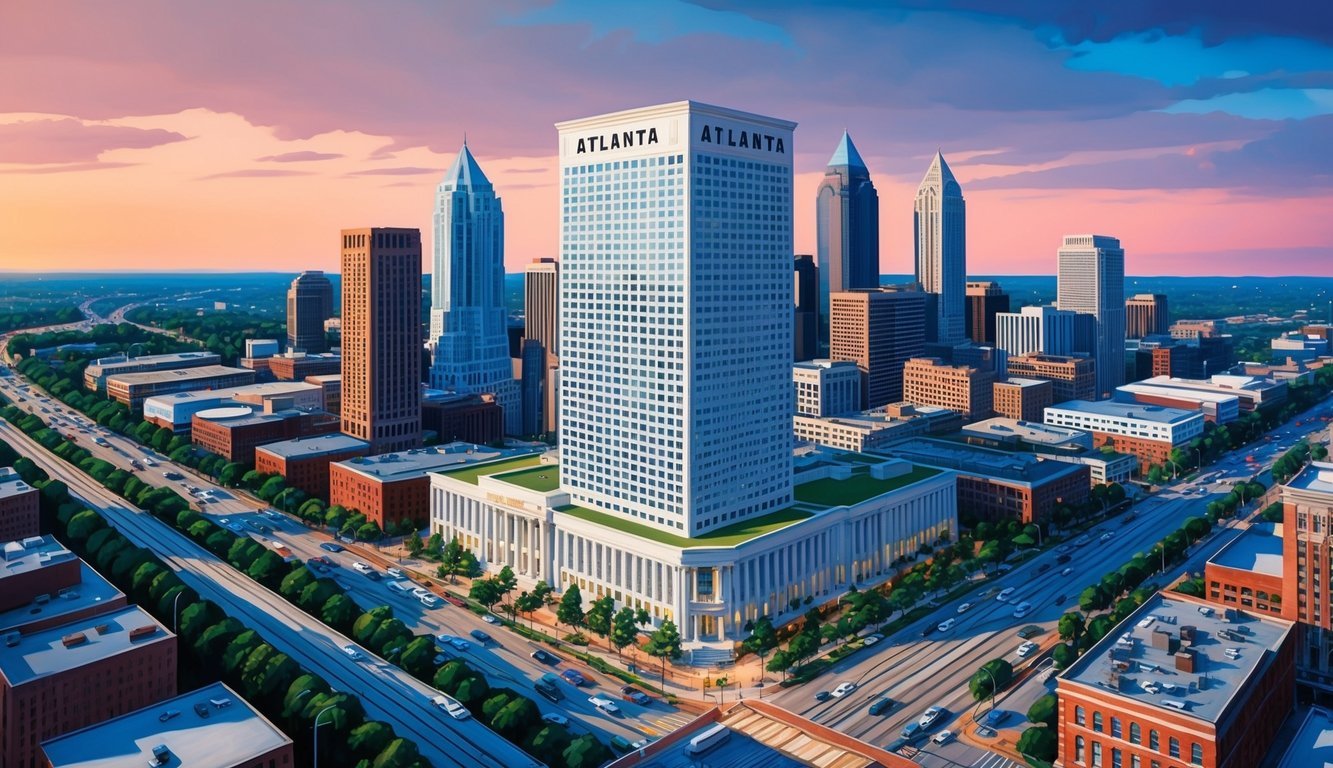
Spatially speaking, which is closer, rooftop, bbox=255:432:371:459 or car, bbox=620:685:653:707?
car, bbox=620:685:653:707

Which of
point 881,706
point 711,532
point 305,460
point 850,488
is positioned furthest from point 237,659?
point 305,460

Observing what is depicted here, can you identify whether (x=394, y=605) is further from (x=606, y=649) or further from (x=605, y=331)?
(x=605, y=331)

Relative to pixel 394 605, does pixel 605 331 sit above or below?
above

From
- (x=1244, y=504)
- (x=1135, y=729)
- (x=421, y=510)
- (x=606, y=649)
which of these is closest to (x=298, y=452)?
(x=421, y=510)

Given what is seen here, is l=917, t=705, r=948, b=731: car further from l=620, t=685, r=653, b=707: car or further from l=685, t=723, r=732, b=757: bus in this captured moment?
l=685, t=723, r=732, b=757: bus

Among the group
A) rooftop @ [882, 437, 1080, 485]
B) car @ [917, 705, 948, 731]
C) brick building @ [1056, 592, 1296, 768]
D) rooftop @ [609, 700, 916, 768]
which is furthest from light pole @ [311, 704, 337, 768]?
rooftop @ [882, 437, 1080, 485]

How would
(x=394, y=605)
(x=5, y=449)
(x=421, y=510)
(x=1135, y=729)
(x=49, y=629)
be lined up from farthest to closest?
(x=5, y=449) → (x=421, y=510) → (x=394, y=605) → (x=49, y=629) → (x=1135, y=729)
